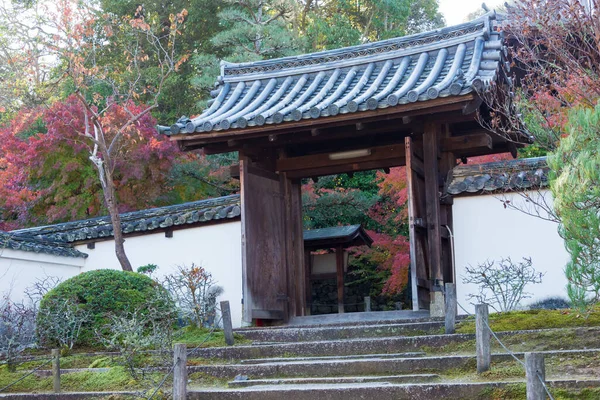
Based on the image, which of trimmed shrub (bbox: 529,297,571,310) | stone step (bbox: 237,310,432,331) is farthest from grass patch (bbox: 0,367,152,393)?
trimmed shrub (bbox: 529,297,571,310)

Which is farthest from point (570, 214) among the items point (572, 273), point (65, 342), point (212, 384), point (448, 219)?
point (65, 342)

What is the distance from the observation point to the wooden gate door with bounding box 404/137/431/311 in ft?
30.1

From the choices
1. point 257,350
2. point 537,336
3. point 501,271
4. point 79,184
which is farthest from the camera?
point 79,184

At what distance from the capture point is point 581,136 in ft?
18.4

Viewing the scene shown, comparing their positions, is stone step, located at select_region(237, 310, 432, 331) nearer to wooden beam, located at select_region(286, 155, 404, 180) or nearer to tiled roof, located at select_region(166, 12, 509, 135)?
wooden beam, located at select_region(286, 155, 404, 180)

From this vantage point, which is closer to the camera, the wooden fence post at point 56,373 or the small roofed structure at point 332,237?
the wooden fence post at point 56,373

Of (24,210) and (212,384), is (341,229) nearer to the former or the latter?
(24,210)

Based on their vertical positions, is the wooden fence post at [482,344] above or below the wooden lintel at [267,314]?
below

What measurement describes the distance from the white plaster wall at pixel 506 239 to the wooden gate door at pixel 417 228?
502 millimetres

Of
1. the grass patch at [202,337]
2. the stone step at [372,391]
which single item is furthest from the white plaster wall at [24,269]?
the stone step at [372,391]

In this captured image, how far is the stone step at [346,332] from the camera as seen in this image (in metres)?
8.44

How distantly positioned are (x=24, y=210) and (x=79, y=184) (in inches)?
59.6

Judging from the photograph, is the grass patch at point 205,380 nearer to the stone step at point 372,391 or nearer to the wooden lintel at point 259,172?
the stone step at point 372,391

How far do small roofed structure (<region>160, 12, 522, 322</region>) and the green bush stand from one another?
137 centimetres
